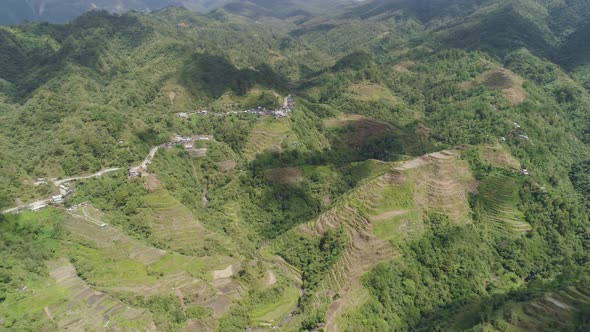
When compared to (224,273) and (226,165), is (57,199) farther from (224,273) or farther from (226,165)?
(226,165)

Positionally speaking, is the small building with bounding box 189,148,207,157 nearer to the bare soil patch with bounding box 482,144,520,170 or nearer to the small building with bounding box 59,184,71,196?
the small building with bounding box 59,184,71,196

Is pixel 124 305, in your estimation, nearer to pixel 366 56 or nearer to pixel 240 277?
pixel 240 277

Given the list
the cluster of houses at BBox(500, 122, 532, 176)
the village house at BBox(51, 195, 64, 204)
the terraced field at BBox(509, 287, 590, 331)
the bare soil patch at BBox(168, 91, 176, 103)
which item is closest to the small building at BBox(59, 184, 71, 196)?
the village house at BBox(51, 195, 64, 204)

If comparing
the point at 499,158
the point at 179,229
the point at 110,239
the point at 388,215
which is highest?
the point at 499,158

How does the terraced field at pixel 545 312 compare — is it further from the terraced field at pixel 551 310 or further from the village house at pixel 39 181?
the village house at pixel 39 181

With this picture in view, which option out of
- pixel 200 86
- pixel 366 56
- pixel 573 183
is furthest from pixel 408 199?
pixel 366 56

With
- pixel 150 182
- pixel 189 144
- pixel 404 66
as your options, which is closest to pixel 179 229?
pixel 150 182

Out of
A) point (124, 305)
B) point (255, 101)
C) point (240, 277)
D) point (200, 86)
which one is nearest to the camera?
point (124, 305)
